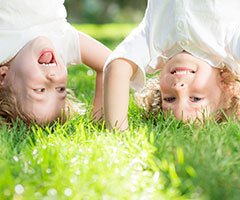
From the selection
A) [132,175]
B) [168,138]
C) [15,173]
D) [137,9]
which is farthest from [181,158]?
[137,9]

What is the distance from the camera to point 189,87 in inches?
126

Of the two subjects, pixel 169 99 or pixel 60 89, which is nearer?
pixel 169 99

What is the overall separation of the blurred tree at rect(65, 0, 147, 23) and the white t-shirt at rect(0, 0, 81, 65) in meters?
14.9

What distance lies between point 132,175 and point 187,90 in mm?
932

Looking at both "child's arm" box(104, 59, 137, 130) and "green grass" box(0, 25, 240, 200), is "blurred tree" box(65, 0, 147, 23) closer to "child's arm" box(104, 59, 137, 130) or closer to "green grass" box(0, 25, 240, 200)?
"child's arm" box(104, 59, 137, 130)

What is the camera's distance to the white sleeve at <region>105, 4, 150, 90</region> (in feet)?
10.5

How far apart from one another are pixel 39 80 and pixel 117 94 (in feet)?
1.36

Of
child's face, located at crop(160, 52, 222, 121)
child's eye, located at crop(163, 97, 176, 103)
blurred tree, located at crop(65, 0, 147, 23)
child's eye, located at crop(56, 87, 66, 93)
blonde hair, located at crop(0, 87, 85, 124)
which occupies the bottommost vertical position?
blurred tree, located at crop(65, 0, 147, 23)

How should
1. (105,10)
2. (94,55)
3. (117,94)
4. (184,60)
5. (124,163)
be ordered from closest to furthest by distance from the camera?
1. (124,163)
2. (117,94)
3. (184,60)
4. (94,55)
5. (105,10)

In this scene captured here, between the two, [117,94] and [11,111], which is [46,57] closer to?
[11,111]

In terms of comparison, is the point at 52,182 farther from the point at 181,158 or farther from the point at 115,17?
the point at 115,17

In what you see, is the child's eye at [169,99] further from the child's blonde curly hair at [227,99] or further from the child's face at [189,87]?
the child's blonde curly hair at [227,99]

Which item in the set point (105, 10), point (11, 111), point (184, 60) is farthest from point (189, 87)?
point (105, 10)

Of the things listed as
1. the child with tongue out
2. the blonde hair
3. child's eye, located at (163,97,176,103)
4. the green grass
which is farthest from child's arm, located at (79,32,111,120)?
the green grass
